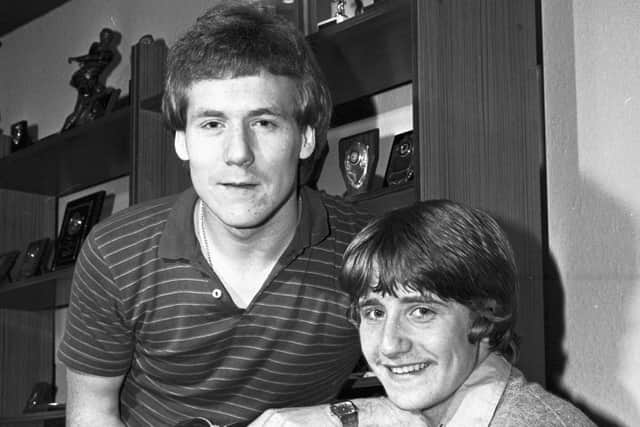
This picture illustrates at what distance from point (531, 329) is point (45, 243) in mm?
2490

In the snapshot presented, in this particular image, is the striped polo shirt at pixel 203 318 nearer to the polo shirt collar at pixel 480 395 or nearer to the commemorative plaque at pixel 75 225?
the polo shirt collar at pixel 480 395

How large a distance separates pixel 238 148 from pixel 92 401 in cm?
67

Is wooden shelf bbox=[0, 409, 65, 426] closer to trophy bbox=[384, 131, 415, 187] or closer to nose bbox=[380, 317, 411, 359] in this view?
trophy bbox=[384, 131, 415, 187]

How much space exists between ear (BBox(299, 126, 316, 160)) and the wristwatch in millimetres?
463

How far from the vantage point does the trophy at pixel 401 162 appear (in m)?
2.56

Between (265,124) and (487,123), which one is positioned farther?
(487,123)

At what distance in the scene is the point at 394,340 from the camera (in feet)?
5.23

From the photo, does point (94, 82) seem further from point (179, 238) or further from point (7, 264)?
point (179, 238)

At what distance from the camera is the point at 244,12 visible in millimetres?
1954

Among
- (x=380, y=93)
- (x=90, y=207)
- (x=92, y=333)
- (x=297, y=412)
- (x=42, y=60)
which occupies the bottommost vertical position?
(x=297, y=412)

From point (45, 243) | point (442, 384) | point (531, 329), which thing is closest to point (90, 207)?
point (45, 243)

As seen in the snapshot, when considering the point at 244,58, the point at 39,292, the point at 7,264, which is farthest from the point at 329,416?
the point at 7,264

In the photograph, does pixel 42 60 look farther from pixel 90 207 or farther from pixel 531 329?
pixel 531 329

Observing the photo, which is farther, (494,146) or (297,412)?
(494,146)
